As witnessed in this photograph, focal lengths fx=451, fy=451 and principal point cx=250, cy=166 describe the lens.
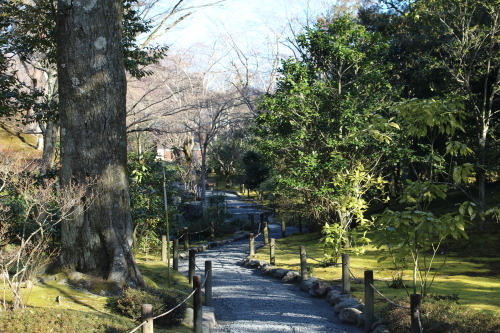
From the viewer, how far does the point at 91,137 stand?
679 centimetres

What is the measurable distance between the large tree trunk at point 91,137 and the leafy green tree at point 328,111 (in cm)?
633

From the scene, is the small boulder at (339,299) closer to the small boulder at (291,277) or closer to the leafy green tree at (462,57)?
the small boulder at (291,277)

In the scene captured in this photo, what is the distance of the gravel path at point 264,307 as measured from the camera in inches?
271

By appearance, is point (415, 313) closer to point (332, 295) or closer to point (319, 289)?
point (332, 295)

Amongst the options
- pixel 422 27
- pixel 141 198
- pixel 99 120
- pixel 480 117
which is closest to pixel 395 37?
pixel 422 27

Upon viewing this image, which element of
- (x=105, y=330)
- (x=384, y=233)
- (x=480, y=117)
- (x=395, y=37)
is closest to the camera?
(x=105, y=330)

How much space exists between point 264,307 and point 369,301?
2.48 m

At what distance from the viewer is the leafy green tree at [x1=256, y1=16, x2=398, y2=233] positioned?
12445mm

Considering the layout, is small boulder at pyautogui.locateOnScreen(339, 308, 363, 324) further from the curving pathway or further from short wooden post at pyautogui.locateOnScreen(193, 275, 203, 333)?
short wooden post at pyautogui.locateOnScreen(193, 275, 203, 333)

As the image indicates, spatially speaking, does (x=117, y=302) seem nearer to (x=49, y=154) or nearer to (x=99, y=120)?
(x=99, y=120)

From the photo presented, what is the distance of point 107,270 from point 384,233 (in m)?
4.12

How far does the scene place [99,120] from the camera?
6820mm

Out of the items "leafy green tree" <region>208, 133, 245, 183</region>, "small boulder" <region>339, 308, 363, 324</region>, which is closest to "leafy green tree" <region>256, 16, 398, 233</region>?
"small boulder" <region>339, 308, 363, 324</region>

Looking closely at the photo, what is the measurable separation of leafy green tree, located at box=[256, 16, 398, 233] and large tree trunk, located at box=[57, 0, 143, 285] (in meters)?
6.33
